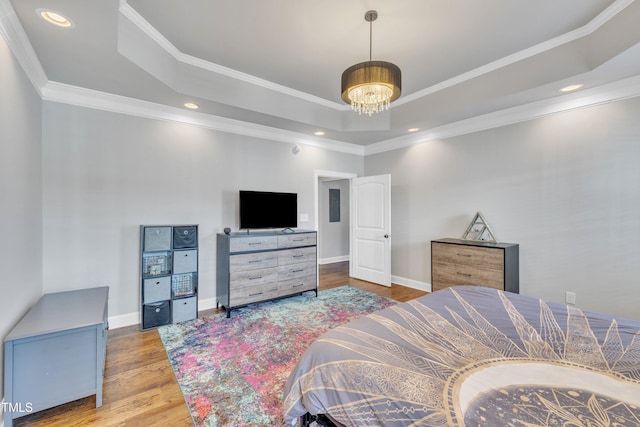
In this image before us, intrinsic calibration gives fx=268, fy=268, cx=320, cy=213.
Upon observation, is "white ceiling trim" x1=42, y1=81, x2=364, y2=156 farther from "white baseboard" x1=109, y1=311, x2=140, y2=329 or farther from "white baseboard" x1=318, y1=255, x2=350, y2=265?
"white baseboard" x1=318, y1=255, x2=350, y2=265

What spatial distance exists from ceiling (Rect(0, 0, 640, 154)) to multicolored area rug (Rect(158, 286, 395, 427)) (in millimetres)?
2583

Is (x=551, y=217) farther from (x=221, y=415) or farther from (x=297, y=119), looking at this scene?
(x=221, y=415)

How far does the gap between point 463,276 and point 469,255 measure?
288mm

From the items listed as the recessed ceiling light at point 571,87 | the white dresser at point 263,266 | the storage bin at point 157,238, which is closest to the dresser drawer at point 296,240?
the white dresser at point 263,266

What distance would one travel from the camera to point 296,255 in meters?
3.93

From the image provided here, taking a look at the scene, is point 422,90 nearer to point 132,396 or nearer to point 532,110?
point 532,110

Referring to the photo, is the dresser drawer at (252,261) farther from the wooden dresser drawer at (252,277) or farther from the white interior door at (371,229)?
the white interior door at (371,229)

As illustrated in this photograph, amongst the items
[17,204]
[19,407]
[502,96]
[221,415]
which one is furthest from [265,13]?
[19,407]

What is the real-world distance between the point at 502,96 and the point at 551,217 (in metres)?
1.52

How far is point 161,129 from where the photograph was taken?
3.30 meters

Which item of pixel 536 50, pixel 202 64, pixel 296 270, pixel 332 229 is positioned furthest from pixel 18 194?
pixel 332 229

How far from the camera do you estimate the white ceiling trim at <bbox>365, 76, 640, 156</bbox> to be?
2.67 meters

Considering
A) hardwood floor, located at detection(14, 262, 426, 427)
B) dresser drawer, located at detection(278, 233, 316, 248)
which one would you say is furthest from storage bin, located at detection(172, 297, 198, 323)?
dresser drawer, located at detection(278, 233, 316, 248)

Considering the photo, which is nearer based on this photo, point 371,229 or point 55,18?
point 55,18
